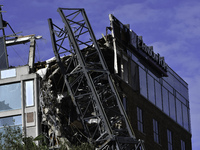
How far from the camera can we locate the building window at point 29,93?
56531 millimetres

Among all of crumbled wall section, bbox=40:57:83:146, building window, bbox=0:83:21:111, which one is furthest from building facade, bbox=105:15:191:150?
building window, bbox=0:83:21:111

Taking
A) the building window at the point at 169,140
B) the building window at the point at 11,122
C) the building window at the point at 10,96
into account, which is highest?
the building window at the point at 10,96

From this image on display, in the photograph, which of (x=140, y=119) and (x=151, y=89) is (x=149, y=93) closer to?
(x=151, y=89)

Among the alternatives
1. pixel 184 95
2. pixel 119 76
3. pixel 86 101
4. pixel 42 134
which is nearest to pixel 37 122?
pixel 42 134

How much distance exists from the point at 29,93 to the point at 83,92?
4.86 meters

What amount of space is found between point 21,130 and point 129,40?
1533 cm

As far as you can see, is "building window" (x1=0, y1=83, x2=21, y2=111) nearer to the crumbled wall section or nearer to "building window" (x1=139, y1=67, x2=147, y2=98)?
the crumbled wall section

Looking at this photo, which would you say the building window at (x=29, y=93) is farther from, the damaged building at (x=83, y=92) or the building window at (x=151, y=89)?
the building window at (x=151, y=89)

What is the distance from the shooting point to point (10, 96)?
57375 mm

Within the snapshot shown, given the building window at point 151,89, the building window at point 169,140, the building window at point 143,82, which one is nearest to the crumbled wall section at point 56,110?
the building window at point 143,82

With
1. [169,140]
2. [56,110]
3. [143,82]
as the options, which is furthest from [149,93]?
[56,110]

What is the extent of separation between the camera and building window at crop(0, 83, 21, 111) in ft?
187

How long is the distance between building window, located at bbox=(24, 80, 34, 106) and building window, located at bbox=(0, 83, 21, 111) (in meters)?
0.59

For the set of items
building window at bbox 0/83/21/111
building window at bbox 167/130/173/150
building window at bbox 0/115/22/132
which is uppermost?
building window at bbox 0/83/21/111
